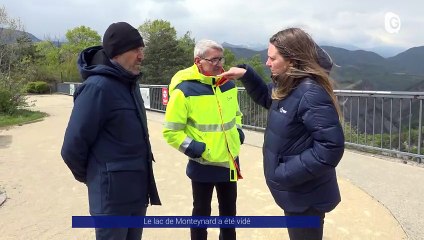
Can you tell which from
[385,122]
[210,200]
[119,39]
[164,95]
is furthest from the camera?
[164,95]

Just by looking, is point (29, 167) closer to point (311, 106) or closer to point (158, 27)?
point (311, 106)

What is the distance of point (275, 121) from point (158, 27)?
65.8 m

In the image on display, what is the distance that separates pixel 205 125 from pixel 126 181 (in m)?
0.92

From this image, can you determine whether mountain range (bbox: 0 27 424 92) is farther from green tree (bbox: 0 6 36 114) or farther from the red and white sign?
the red and white sign

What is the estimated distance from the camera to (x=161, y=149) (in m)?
8.16

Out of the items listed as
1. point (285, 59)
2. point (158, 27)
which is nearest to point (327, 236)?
point (285, 59)

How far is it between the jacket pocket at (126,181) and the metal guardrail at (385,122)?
4228 millimetres

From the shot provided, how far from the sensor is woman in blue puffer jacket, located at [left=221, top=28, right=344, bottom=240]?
6.54 feet

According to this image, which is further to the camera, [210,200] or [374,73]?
[374,73]

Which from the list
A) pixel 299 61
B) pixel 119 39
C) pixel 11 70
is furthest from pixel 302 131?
pixel 11 70

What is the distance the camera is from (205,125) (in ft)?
9.84

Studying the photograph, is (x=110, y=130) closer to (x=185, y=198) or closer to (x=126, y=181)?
(x=126, y=181)

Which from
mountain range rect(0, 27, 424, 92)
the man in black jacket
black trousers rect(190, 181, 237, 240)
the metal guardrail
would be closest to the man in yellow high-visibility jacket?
black trousers rect(190, 181, 237, 240)

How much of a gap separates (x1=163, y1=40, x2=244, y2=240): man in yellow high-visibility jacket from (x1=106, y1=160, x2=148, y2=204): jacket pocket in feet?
2.02
